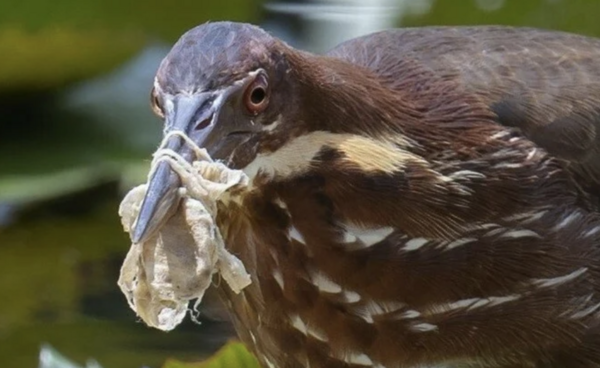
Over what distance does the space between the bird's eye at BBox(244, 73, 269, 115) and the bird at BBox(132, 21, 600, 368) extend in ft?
0.10

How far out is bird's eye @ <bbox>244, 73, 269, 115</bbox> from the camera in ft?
7.09

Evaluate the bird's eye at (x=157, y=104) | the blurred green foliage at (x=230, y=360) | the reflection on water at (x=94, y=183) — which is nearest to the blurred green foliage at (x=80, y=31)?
the reflection on water at (x=94, y=183)

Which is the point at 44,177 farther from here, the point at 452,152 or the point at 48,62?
the point at 452,152

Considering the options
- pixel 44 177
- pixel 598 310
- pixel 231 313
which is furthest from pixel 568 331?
pixel 44 177

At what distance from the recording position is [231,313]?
9.05ft

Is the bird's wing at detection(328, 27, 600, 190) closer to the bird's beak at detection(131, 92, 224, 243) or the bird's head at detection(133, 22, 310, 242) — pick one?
the bird's head at detection(133, 22, 310, 242)

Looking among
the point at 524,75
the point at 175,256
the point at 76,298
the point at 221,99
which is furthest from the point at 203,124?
the point at 76,298

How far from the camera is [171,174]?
2057 mm

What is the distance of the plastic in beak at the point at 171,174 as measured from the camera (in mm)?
2023

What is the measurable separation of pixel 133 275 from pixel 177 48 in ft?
1.02

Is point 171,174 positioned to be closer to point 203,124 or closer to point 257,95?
point 203,124

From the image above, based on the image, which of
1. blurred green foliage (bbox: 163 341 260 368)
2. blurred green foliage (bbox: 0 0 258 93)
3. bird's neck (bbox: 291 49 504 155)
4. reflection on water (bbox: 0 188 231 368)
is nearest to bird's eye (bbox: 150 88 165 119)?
bird's neck (bbox: 291 49 504 155)

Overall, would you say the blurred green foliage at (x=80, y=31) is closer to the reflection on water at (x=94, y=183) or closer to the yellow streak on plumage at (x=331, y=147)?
the reflection on water at (x=94, y=183)

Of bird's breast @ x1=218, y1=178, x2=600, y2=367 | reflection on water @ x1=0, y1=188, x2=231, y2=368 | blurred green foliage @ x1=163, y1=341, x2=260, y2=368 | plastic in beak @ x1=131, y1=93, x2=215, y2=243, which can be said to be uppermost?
plastic in beak @ x1=131, y1=93, x2=215, y2=243
